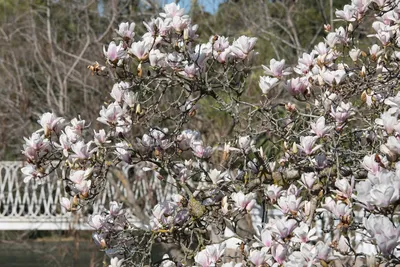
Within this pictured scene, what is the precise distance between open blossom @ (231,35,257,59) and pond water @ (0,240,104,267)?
4.72 m

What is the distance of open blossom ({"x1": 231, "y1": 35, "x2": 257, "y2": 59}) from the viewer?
1817mm

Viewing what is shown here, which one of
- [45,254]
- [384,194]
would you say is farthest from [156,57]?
[45,254]

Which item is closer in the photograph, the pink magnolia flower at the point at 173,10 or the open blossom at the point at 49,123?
the open blossom at the point at 49,123

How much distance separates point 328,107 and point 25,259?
6864 millimetres

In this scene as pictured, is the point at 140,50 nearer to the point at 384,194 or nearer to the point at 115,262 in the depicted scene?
the point at 115,262

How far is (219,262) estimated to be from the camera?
4.78ft

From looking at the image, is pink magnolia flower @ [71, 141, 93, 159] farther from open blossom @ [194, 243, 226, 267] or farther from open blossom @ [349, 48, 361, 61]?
open blossom @ [349, 48, 361, 61]

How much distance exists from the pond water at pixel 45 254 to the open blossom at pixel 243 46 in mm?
4719

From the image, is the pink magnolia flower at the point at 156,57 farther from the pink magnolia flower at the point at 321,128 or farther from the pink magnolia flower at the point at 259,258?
the pink magnolia flower at the point at 259,258

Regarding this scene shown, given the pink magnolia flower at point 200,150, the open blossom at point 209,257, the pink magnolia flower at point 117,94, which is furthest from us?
the pink magnolia flower at point 200,150

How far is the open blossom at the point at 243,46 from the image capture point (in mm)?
1817

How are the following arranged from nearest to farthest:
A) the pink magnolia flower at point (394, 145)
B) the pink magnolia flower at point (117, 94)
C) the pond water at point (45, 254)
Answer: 1. the pink magnolia flower at point (394, 145)
2. the pink magnolia flower at point (117, 94)
3. the pond water at point (45, 254)

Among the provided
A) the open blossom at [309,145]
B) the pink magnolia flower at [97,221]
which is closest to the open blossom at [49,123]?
the pink magnolia flower at [97,221]

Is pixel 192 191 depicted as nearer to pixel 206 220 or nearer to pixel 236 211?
pixel 206 220
